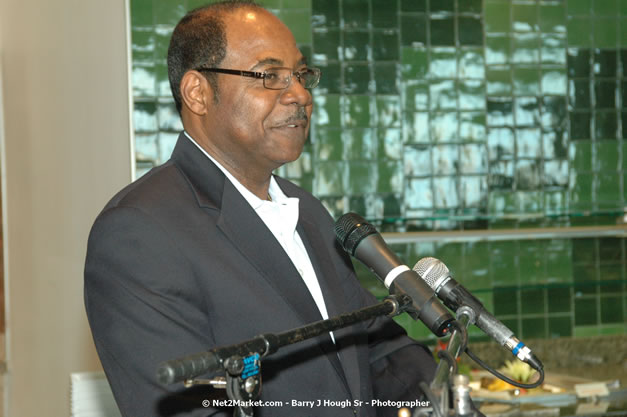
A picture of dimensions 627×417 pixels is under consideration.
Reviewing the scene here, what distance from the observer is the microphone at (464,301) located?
136cm

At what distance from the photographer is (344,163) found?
11.7ft

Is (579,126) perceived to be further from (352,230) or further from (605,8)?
(352,230)

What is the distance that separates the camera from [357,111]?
358cm

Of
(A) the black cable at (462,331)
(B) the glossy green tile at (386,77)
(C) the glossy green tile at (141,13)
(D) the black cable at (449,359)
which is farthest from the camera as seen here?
(B) the glossy green tile at (386,77)

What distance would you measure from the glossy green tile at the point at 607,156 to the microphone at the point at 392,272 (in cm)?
264

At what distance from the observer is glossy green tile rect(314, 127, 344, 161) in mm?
3545

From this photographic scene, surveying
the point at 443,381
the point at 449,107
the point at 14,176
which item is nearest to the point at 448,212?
the point at 449,107

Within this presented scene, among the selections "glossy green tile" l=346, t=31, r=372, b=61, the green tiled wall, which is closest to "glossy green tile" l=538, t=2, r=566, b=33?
the green tiled wall

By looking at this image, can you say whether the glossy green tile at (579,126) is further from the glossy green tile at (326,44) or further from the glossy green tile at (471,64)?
the glossy green tile at (326,44)

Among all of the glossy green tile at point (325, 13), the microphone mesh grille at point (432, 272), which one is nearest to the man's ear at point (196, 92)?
the microphone mesh grille at point (432, 272)

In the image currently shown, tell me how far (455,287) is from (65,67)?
2.16 metres

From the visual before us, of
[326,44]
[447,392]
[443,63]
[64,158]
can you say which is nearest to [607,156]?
[443,63]

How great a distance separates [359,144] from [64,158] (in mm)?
1223

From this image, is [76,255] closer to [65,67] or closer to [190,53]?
[65,67]
